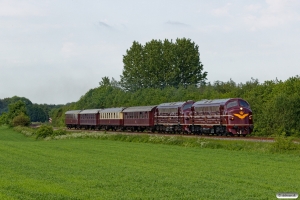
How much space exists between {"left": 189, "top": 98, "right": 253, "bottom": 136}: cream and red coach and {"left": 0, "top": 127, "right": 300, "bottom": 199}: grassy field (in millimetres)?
12403

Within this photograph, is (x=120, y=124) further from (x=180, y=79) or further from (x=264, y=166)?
(x=264, y=166)

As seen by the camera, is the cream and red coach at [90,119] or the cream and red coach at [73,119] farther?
the cream and red coach at [73,119]

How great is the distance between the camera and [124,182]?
19594 mm

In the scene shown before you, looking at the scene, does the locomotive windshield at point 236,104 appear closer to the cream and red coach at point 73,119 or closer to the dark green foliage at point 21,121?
the cream and red coach at point 73,119

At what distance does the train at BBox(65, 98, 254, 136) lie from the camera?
44406mm

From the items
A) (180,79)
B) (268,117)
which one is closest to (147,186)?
(268,117)

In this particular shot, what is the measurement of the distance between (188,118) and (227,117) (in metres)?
7.44

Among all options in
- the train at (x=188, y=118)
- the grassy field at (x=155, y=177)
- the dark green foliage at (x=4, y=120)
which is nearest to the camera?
the grassy field at (x=155, y=177)

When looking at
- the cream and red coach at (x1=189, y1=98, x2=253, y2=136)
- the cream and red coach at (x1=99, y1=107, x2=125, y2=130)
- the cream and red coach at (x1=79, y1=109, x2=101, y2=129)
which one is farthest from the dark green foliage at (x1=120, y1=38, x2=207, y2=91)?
the cream and red coach at (x1=189, y1=98, x2=253, y2=136)

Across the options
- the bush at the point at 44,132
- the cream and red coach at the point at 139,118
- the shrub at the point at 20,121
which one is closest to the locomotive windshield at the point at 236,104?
the cream and red coach at the point at 139,118

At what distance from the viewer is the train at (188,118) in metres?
44.4

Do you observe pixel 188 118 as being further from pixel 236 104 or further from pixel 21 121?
pixel 21 121

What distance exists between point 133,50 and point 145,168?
87.8 metres

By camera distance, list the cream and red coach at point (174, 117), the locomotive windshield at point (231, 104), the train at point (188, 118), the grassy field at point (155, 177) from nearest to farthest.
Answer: the grassy field at point (155, 177)
the train at point (188, 118)
the locomotive windshield at point (231, 104)
the cream and red coach at point (174, 117)
